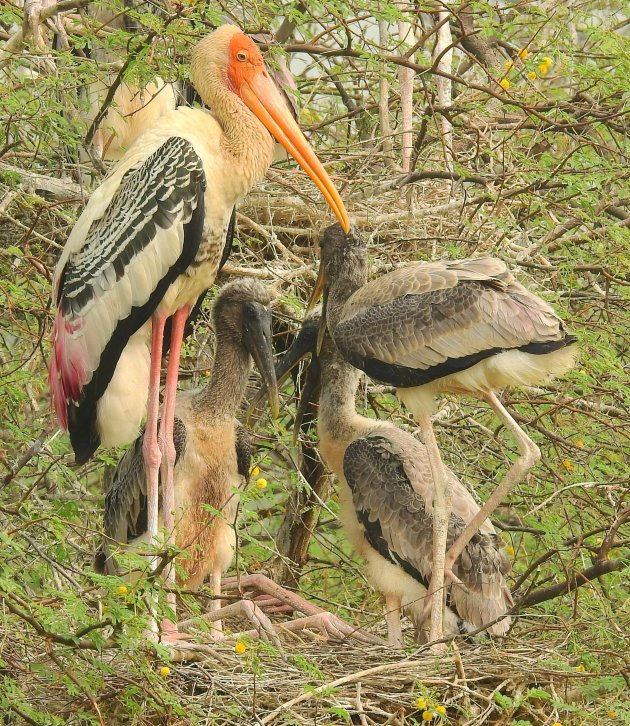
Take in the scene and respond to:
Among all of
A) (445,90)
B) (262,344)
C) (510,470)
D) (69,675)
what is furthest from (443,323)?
(445,90)

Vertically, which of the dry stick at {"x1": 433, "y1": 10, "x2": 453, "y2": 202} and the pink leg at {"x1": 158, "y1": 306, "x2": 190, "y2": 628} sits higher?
the dry stick at {"x1": 433, "y1": 10, "x2": 453, "y2": 202}

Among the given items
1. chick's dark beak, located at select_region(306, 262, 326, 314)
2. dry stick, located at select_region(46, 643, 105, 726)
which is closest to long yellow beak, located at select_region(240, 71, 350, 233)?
chick's dark beak, located at select_region(306, 262, 326, 314)

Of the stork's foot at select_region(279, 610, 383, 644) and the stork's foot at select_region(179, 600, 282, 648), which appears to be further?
the stork's foot at select_region(279, 610, 383, 644)

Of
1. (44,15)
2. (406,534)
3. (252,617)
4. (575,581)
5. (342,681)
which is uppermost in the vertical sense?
(44,15)

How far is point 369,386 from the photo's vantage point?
6.73m

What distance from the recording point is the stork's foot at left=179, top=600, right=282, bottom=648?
532cm

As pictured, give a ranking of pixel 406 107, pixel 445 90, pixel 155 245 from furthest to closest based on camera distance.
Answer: pixel 445 90 < pixel 406 107 < pixel 155 245

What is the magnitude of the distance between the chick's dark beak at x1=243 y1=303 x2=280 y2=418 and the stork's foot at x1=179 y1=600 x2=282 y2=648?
2.96ft

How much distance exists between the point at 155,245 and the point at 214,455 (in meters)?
1.14

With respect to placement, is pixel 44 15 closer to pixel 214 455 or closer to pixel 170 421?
pixel 170 421

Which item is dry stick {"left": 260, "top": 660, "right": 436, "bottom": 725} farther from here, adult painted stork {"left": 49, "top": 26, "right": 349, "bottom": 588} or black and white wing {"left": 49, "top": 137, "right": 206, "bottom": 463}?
black and white wing {"left": 49, "top": 137, "right": 206, "bottom": 463}

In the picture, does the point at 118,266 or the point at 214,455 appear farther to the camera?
the point at 214,455

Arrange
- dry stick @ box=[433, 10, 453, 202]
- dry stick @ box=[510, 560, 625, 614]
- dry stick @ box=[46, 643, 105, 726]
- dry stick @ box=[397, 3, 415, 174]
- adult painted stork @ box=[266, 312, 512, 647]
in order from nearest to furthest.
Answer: dry stick @ box=[46, 643, 105, 726] < dry stick @ box=[510, 560, 625, 614] < adult painted stork @ box=[266, 312, 512, 647] < dry stick @ box=[433, 10, 453, 202] < dry stick @ box=[397, 3, 415, 174]

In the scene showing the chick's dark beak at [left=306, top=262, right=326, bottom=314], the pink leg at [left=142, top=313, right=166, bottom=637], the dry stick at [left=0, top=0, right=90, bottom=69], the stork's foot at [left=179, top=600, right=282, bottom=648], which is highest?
the dry stick at [left=0, top=0, right=90, bottom=69]
